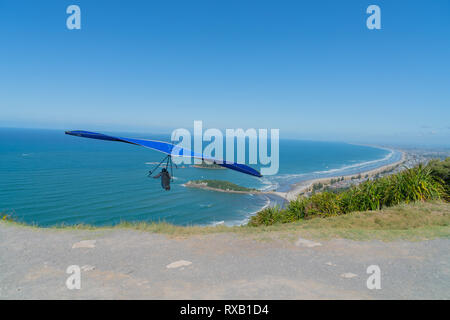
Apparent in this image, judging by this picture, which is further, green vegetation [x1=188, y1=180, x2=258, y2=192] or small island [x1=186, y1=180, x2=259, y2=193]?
green vegetation [x1=188, y1=180, x2=258, y2=192]

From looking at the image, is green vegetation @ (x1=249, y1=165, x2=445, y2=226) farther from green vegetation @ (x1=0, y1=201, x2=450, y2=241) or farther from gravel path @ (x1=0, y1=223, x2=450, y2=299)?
gravel path @ (x1=0, y1=223, x2=450, y2=299)

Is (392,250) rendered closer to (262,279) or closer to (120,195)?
(262,279)

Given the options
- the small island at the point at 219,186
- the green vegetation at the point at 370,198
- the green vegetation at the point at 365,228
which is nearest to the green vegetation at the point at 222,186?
the small island at the point at 219,186

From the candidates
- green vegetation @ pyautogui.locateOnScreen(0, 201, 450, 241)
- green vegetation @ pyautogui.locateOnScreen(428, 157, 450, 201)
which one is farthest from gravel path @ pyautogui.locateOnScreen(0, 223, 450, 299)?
green vegetation @ pyautogui.locateOnScreen(428, 157, 450, 201)

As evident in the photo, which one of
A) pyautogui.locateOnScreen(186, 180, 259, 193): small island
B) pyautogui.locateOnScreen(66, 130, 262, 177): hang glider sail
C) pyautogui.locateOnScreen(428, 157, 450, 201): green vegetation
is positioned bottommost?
pyautogui.locateOnScreen(186, 180, 259, 193): small island

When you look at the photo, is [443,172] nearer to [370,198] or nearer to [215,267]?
[370,198]

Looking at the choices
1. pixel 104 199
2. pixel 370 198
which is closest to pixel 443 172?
pixel 370 198
